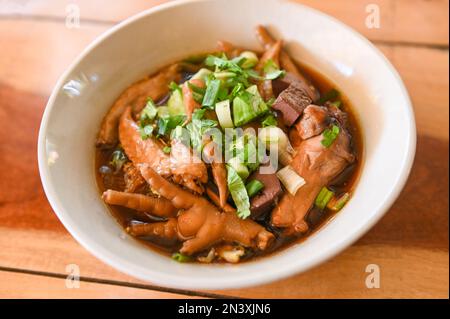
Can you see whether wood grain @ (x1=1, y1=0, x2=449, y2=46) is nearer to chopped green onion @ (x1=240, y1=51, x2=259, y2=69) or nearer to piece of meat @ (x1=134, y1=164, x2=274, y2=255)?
chopped green onion @ (x1=240, y1=51, x2=259, y2=69)

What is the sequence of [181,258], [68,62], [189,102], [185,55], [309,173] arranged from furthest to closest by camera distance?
[68,62] < [185,55] < [189,102] < [309,173] < [181,258]

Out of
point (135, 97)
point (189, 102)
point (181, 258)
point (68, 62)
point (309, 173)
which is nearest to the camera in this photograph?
point (181, 258)

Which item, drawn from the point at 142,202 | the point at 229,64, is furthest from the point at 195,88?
the point at 142,202

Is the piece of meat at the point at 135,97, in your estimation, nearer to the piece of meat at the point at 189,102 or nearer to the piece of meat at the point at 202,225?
the piece of meat at the point at 189,102

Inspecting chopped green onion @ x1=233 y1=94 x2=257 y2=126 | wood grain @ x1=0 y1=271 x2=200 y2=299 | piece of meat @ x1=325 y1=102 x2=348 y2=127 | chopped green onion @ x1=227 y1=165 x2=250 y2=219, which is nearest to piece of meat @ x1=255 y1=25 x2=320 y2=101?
piece of meat @ x1=325 y1=102 x2=348 y2=127

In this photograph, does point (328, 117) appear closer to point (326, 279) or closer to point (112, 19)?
point (326, 279)

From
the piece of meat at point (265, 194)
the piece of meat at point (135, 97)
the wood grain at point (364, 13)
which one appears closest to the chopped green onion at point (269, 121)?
the piece of meat at point (265, 194)

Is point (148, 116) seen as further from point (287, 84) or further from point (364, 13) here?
point (364, 13)
